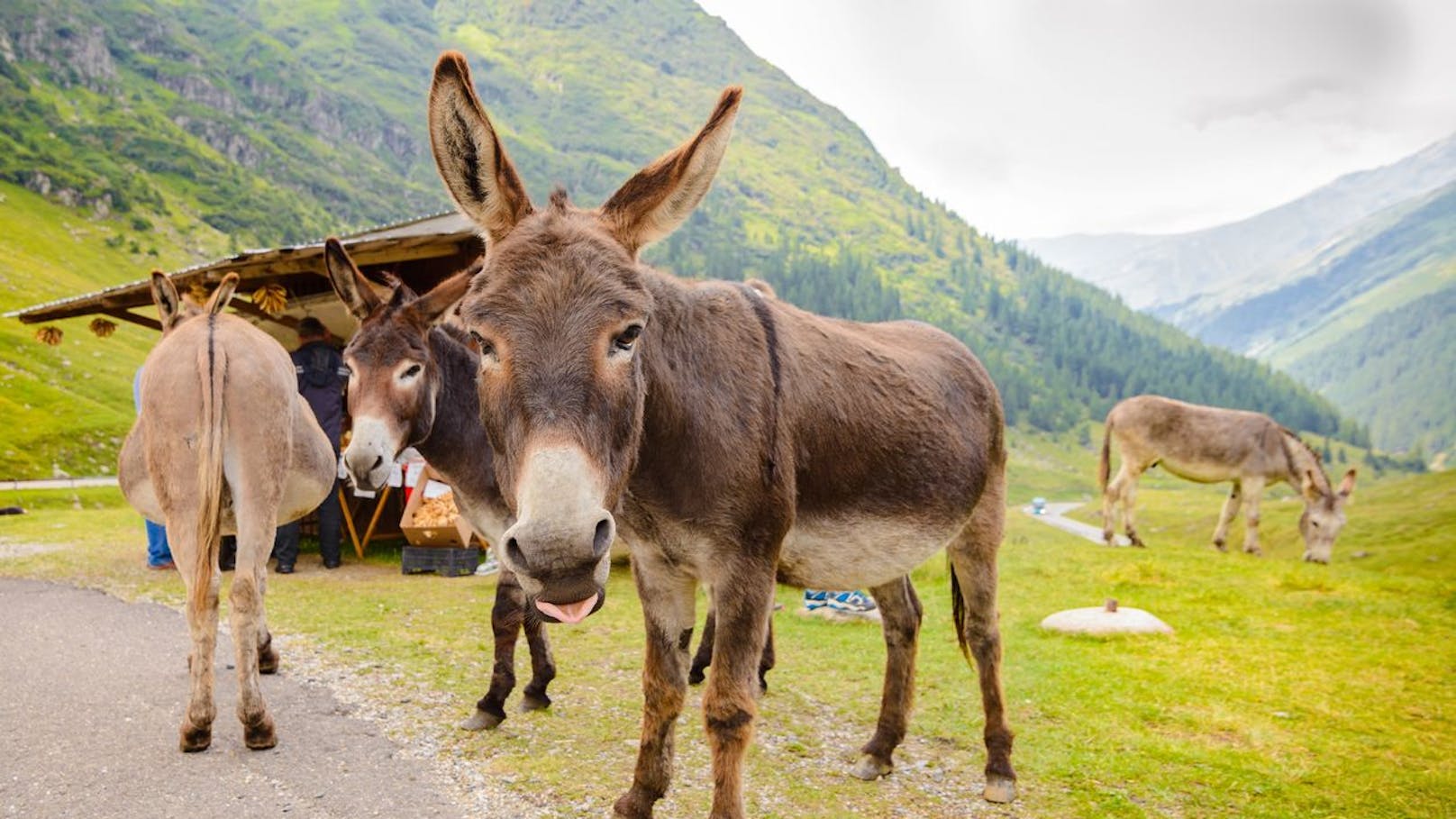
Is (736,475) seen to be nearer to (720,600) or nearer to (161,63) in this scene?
(720,600)

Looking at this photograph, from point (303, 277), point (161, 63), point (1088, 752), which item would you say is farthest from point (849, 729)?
point (161, 63)

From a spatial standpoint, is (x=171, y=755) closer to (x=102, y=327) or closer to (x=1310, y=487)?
(x=102, y=327)

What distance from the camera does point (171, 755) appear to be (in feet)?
17.1

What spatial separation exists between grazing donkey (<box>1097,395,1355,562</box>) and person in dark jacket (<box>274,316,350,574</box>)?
1920 cm

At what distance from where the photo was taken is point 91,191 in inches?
4515

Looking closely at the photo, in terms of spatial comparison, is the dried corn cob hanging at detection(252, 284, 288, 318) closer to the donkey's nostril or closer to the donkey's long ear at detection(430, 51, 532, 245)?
the donkey's long ear at detection(430, 51, 532, 245)

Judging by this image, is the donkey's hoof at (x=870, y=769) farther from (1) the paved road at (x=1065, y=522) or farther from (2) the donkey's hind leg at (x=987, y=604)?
(1) the paved road at (x=1065, y=522)

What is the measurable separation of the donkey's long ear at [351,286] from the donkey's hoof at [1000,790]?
585 cm

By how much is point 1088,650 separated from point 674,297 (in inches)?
303

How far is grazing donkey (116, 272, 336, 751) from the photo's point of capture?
5164 mm

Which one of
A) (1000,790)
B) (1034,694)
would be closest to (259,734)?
(1000,790)

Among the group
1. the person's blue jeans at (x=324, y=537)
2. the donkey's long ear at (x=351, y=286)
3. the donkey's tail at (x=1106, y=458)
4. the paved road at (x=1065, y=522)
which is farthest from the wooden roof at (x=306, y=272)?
the paved road at (x=1065, y=522)

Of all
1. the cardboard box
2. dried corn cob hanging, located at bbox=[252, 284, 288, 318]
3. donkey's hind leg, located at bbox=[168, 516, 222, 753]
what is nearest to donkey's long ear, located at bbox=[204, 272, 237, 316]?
donkey's hind leg, located at bbox=[168, 516, 222, 753]

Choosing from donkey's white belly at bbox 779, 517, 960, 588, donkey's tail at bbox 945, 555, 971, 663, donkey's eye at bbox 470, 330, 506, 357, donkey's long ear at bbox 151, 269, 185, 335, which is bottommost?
donkey's tail at bbox 945, 555, 971, 663
